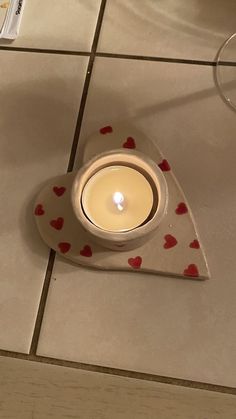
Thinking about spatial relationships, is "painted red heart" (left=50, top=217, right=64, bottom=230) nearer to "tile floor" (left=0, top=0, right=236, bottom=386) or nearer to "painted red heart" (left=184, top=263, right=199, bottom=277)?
"tile floor" (left=0, top=0, right=236, bottom=386)

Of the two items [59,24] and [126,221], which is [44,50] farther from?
[126,221]

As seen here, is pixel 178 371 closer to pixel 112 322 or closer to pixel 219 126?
pixel 112 322

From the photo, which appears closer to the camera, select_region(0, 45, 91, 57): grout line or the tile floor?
the tile floor

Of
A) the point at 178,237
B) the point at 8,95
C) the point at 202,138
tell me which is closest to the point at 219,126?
the point at 202,138

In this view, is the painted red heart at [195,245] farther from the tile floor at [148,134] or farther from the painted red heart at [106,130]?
the painted red heart at [106,130]

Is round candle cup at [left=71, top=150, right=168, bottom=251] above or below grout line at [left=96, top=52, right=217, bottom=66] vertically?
below

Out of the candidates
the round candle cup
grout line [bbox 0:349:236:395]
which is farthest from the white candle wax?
grout line [bbox 0:349:236:395]

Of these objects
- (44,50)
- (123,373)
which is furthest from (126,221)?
(44,50)
